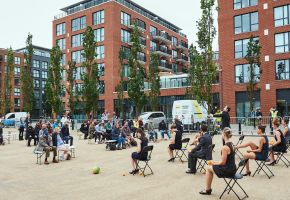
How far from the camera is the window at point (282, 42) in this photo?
35.1 m

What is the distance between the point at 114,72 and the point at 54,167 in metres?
39.6

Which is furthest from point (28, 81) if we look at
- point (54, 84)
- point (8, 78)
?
point (54, 84)

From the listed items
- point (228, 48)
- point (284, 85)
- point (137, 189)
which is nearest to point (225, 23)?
point (228, 48)

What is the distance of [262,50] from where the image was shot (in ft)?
119

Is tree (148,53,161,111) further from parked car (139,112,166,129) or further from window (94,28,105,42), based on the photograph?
window (94,28,105,42)

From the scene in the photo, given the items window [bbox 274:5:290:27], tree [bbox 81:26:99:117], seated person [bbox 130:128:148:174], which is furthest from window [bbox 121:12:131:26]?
seated person [bbox 130:128:148:174]

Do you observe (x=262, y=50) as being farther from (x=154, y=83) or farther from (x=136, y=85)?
(x=154, y=83)

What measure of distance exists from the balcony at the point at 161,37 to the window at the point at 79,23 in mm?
13709

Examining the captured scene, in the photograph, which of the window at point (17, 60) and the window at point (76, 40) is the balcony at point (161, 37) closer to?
the window at point (76, 40)

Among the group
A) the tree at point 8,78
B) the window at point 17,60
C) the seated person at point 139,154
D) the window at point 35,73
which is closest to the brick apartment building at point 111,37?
the tree at point 8,78

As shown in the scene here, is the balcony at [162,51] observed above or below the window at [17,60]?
below

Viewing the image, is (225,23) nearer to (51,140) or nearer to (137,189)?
(51,140)

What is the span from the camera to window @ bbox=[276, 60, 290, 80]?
34.8 m

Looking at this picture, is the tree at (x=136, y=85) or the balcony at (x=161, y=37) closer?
the tree at (x=136, y=85)
